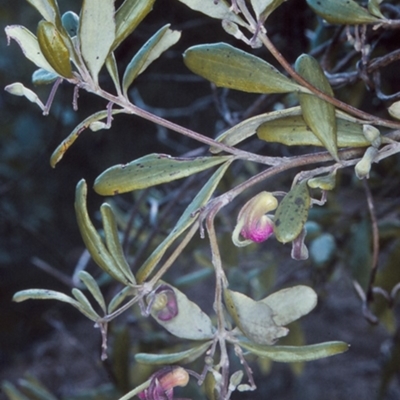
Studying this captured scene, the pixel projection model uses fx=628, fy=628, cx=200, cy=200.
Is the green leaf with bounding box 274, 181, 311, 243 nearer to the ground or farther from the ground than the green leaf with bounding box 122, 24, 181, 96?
nearer to the ground

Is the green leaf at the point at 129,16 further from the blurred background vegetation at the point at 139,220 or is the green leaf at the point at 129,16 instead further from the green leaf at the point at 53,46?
the blurred background vegetation at the point at 139,220

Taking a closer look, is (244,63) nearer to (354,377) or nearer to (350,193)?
(350,193)

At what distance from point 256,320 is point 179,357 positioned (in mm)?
65

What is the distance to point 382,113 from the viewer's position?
855 millimetres

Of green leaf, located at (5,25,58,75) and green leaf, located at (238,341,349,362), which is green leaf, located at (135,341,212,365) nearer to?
green leaf, located at (238,341,349,362)

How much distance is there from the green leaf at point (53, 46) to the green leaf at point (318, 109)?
0.49 ft

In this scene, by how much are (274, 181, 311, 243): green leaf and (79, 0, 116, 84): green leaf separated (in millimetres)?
138

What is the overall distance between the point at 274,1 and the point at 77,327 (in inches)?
75.5

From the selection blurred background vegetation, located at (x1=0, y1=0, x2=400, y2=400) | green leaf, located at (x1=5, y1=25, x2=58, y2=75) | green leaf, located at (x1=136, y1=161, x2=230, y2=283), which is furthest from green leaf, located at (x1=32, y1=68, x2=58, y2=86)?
blurred background vegetation, located at (x1=0, y1=0, x2=400, y2=400)

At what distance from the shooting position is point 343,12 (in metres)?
0.47

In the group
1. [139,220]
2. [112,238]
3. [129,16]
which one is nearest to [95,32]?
[129,16]

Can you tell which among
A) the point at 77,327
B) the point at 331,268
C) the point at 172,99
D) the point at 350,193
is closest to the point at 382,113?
the point at 331,268

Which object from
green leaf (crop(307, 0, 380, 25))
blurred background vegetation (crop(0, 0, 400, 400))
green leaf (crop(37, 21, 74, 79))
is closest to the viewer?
green leaf (crop(37, 21, 74, 79))

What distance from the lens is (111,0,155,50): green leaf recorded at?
385 millimetres
